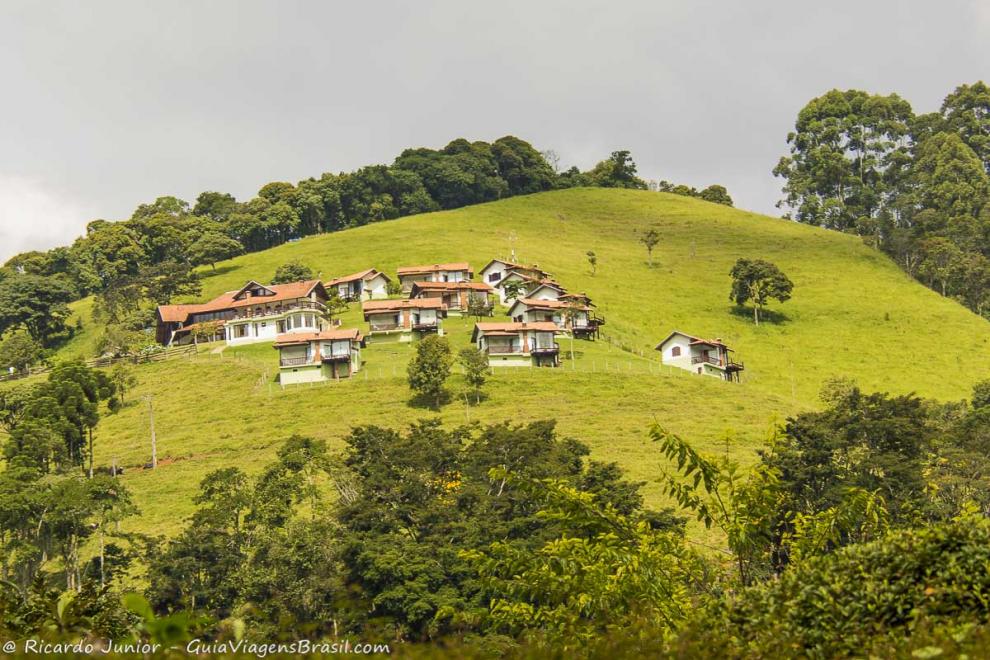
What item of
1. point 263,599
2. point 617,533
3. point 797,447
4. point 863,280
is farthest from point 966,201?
point 617,533

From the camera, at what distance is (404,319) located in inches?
4242

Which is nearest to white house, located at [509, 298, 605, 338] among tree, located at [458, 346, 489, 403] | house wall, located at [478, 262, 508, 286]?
house wall, located at [478, 262, 508, 286]

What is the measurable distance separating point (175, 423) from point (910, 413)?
6077cm

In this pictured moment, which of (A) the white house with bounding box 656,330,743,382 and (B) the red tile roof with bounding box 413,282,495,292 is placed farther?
(B) the red tile roof with bounding box 413,282,495,292

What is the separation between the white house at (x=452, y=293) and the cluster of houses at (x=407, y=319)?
4.9 inches

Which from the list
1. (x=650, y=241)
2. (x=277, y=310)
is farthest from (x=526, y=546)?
(x=650, y=241)

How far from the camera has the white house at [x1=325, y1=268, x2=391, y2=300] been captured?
12600 centimetres

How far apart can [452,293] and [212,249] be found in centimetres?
5247

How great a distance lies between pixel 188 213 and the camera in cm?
18688

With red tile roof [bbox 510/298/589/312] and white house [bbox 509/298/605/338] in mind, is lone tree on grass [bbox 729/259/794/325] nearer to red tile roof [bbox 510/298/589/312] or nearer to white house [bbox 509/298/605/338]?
white house [bbox 509/298/605/338]

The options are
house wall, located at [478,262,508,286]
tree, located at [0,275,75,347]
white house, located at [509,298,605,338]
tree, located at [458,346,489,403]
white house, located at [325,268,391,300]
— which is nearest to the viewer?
tree, located at [458,346,489,403]

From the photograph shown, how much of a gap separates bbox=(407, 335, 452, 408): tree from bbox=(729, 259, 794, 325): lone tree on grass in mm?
53732

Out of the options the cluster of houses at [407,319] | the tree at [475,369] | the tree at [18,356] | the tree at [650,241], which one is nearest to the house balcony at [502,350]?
the cluster of houses at [407,319]

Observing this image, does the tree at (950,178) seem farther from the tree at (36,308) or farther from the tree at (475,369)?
the tree at (36,308)
